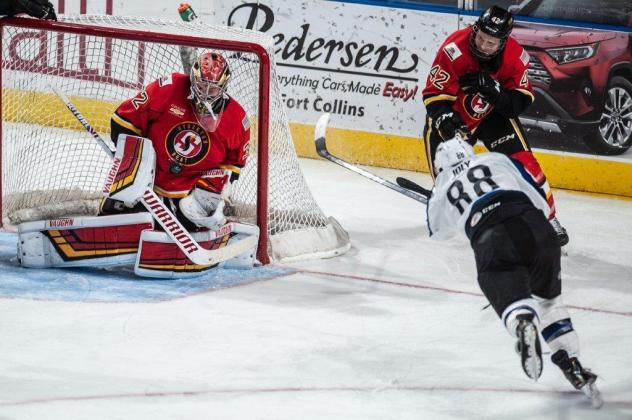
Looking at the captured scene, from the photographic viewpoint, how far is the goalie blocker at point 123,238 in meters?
4.73

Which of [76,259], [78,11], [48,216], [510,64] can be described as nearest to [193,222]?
[76,259]

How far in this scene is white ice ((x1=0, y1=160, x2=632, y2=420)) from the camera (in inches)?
140

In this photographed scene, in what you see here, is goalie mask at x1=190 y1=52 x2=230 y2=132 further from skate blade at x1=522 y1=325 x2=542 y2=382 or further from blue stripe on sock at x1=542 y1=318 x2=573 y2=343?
skate blade at x1=522 y1=325 x2=542 y2=382

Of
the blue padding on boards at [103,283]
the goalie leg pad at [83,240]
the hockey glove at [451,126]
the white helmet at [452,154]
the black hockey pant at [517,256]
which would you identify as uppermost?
the white helmet at [452,154]

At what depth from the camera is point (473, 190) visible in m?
3.70

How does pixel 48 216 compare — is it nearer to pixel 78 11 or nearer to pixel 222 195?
pixel 222 195

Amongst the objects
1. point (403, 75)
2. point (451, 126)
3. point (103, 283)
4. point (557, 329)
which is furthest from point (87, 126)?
point (557, 329)

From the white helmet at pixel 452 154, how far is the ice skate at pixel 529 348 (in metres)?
0.67

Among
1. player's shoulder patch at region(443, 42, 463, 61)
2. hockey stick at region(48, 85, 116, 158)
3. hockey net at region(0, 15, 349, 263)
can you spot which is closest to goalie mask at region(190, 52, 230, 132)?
hockey net at region(0, 15, 349, 263)

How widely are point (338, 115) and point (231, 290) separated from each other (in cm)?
272

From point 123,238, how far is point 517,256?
177 cm

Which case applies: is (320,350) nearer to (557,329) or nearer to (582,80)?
(557,329)

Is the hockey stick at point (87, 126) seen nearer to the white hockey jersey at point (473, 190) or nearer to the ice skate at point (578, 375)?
the white hockey jersey at point (473, 190)

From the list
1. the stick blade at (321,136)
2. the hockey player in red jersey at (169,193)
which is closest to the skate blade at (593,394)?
the hockey player in red jersey at (169,193)
